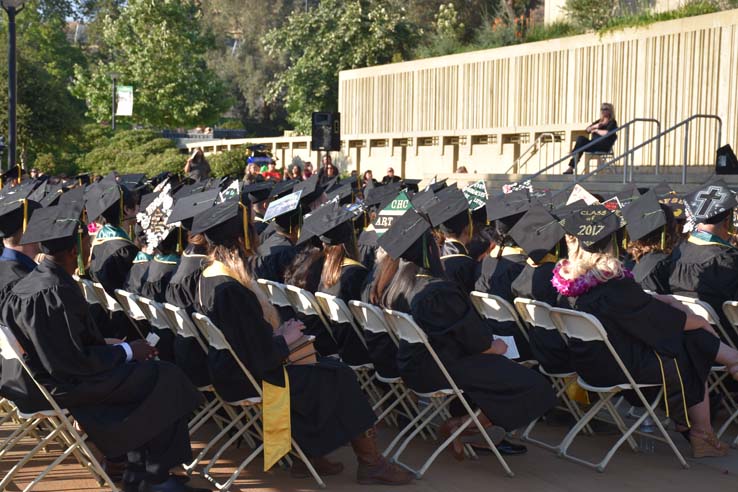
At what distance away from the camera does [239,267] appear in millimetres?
5625

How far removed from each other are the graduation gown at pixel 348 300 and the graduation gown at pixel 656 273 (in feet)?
6.74

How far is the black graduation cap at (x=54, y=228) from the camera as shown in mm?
5250

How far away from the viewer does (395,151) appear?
29.9 m

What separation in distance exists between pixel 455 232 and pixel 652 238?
4.79 feet

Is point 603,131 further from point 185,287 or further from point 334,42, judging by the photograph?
point 334,42

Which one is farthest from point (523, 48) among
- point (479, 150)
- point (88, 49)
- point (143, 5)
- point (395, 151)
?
point (88, 49)

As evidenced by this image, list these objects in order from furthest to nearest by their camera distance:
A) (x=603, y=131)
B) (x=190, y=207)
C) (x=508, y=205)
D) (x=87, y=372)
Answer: (x=603, y=131) < (x=508, y=205) < (x=190, y=207) < (x=87, y=372)

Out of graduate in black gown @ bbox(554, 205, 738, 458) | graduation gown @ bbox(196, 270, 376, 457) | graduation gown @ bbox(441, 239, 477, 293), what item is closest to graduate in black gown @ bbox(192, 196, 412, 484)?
graduation gown @ bbox(196, 270, 376, 457)

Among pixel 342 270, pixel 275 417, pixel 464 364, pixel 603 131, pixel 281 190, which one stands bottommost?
pixel 275 417

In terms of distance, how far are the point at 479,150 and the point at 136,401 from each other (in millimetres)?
21528

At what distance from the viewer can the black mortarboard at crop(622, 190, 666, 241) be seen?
7.12m

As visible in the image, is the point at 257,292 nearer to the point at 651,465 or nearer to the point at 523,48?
the point at 651,465

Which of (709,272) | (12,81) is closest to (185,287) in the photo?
(709,272)

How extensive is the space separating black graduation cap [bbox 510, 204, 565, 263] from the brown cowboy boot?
1.86 m
